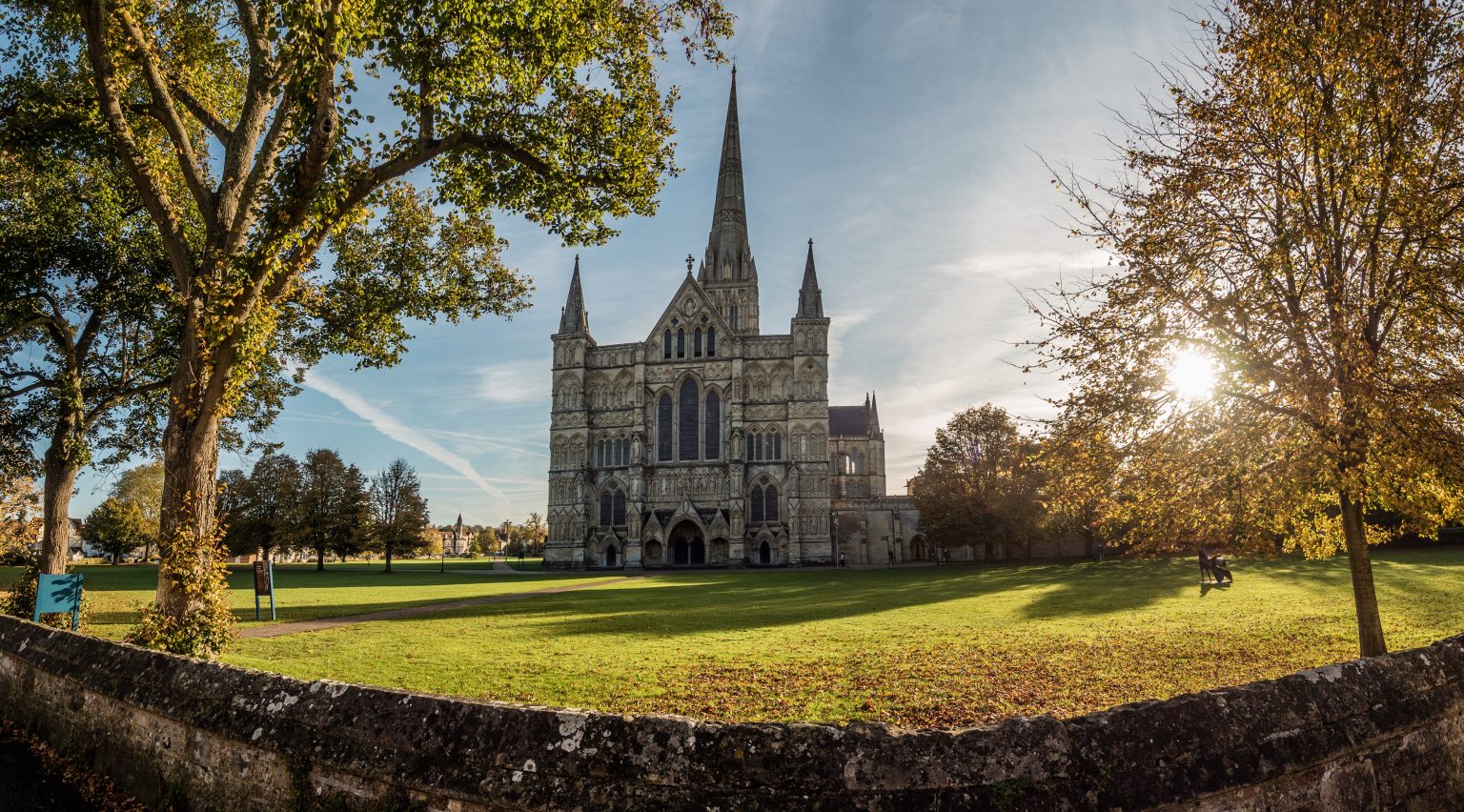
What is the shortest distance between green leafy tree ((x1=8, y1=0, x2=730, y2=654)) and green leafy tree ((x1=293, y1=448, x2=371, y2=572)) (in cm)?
4019

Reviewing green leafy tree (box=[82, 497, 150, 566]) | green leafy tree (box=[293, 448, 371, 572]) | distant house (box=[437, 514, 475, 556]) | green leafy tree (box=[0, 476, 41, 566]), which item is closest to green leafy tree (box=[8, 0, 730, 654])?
green leafy tree (box=[0, 476, 41, 566])

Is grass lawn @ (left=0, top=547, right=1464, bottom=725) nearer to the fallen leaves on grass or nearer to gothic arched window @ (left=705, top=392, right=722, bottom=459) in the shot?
the fallen leaves on grass

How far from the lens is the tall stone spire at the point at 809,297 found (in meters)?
59.3

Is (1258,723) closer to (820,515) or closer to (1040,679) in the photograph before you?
(1040,679)

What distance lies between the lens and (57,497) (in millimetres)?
16500

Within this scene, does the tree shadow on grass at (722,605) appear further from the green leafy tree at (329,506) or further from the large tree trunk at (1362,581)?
the green leafy tree at (329,506)

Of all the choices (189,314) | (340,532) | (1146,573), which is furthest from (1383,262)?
(340,532)

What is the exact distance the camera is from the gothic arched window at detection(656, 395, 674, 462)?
59.3 metres

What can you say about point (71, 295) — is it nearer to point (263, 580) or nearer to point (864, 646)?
point (263, 580)

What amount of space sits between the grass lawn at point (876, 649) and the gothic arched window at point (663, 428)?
38065 millimetres

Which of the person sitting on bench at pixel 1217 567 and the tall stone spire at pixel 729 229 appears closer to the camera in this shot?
the person sitting on bench at pixel 1217 567

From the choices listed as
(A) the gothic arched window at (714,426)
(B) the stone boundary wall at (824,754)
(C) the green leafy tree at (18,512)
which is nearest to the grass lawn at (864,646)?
(B) the stone boundary wall at (824,754)

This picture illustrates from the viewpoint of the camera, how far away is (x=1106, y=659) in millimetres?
10086

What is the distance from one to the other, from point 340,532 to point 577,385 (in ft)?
67.6
